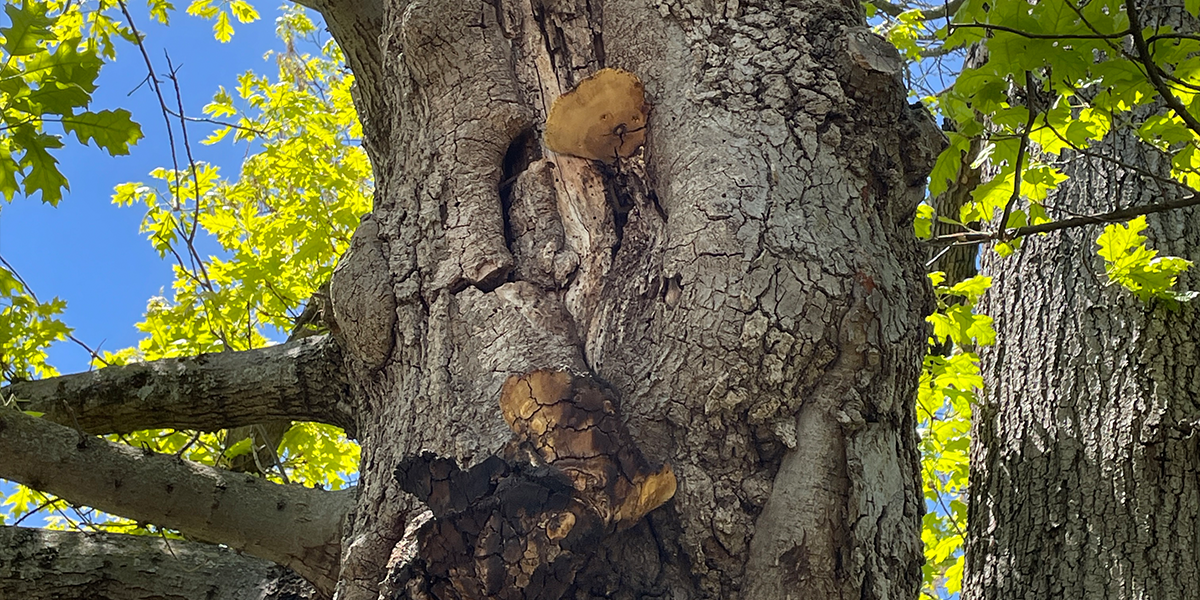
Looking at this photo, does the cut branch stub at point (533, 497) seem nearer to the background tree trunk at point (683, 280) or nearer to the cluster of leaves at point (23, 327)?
the background tree trunk at point (683, 280)

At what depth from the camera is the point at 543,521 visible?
1.56 m

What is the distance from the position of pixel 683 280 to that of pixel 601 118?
1.43ft

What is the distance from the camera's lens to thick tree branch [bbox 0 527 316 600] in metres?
2.73

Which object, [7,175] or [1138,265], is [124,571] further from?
[1138,265]

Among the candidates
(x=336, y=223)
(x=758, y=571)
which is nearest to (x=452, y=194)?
(x=758, y=571)

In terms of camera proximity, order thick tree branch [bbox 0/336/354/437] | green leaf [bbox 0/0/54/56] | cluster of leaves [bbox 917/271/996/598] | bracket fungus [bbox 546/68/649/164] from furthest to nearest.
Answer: cluster of leaves [bbox 917/271/996/598]
thick tree branch [bbox 0/336/354/437]
green leaf [bbox 0/0/54/56]
bracket fungus [bbox 546/68/649/164]

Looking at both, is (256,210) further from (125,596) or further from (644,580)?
(644,580)

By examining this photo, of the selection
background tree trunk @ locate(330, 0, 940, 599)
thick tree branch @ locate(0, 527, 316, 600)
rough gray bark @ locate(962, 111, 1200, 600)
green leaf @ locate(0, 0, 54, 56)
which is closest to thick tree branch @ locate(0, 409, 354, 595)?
thick tree branch @ locate(0, 527, 316, 600)

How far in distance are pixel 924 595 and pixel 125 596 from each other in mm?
3763

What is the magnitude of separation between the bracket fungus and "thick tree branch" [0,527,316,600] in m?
1.79

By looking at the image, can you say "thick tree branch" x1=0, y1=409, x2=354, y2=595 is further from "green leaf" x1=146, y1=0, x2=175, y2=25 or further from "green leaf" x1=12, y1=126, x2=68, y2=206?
"green leaf" x1=146, y1=0, x2=175, y2=25

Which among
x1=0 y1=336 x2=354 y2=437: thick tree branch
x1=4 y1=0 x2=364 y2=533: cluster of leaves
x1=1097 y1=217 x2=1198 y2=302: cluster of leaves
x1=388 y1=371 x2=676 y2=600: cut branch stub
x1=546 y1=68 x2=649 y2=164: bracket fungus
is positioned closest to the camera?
x1=388 y1=371 x2=676 y2=600: cut branch stub

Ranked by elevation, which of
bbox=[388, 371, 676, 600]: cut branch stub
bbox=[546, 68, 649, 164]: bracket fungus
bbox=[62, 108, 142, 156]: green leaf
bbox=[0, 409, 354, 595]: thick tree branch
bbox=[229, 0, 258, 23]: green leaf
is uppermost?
bbox=[229, 0, 258, 23]: green leaf

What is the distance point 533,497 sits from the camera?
156 centimetres
